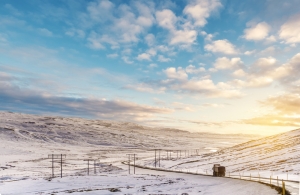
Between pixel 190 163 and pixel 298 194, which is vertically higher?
pixel 298 194

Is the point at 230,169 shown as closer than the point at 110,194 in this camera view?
No

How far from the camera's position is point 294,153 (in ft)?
351

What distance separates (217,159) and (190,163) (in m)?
12.3

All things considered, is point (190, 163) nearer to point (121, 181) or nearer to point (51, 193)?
point (121, 181)

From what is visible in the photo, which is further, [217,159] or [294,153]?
[217,159]

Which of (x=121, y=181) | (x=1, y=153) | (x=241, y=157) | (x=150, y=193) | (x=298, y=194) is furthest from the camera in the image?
(x=1, y=153)

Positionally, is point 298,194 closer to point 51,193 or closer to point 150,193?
point 150,193

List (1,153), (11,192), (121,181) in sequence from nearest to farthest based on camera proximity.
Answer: (11,192), (121,181), (1,153)

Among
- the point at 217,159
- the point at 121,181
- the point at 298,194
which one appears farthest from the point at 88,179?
the point at 217,159

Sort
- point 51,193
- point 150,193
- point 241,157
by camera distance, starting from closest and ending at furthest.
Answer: point 150,193 → point 51,193 → point 241,157

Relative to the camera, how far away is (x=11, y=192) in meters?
60.5

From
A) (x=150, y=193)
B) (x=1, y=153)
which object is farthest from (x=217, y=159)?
(x=1, y=153)

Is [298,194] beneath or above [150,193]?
above

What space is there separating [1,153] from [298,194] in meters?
204
